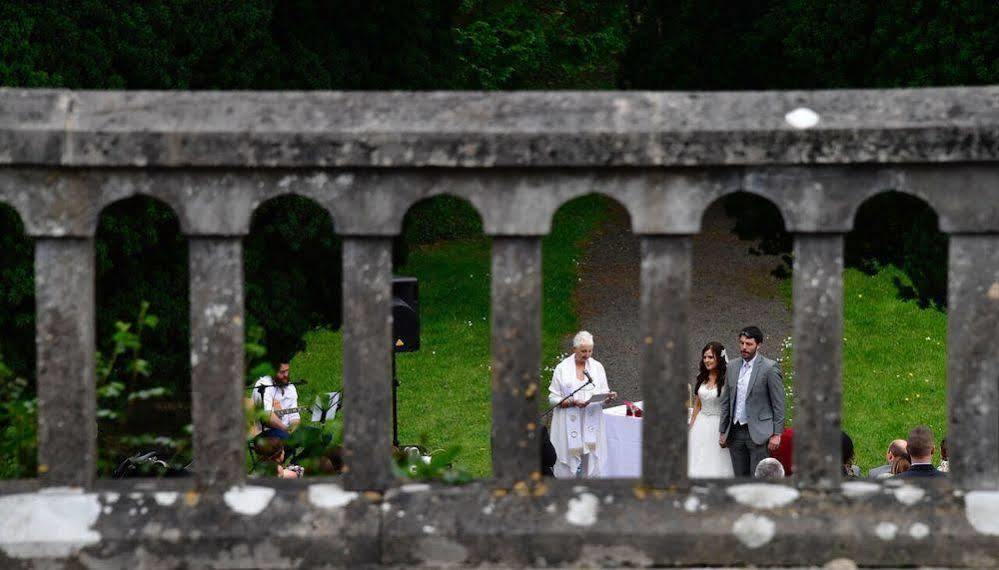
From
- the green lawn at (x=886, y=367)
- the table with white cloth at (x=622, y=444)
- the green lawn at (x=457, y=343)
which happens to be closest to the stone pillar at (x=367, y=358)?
the table with white cloth at (x=622, y=444)

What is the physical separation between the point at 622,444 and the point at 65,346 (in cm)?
798

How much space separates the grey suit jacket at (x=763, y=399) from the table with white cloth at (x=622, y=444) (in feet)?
4.18

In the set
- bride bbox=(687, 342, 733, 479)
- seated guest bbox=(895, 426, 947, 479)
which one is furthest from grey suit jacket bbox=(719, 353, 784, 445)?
seated guest bbox=(895, 426, 947, 479)

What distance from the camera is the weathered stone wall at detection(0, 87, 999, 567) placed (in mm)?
4055

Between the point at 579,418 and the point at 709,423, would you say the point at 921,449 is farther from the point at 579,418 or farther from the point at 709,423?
the point at 579,418

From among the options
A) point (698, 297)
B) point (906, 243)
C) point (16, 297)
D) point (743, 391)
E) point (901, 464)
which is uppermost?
point (906, 243)

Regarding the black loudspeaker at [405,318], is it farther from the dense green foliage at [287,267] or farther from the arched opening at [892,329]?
the arched opening at [892,329]

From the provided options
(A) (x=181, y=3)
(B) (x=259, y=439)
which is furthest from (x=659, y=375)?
(A) (x=181, y=3)

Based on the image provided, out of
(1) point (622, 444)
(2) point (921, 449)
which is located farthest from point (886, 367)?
(2) point (921, 449)

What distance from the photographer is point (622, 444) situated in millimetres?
11773

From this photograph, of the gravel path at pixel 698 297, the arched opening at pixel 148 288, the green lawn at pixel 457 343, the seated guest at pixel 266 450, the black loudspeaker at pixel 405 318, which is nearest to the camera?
the seated guest at pixel 266 450

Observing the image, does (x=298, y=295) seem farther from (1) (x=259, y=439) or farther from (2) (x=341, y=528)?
(2) (x=341, y=528)

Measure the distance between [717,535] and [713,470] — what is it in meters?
6.64

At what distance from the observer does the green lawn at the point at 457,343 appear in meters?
16.4
